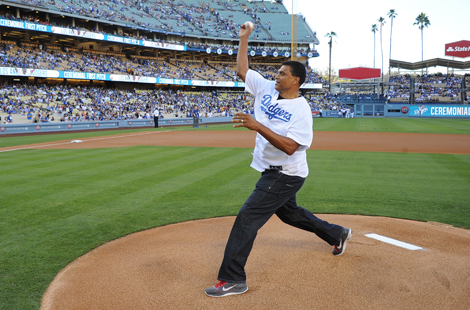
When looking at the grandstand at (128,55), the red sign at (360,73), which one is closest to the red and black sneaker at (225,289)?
the grandstand at (128,55)

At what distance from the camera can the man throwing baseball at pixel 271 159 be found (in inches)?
131

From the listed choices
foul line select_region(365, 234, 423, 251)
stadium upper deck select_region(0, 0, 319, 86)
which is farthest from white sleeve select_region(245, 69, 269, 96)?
stadium upper deck select_region(0, 0, 319, 86)

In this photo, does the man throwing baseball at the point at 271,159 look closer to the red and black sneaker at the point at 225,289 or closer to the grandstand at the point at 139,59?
the red and black sneaker at the point at 225,289

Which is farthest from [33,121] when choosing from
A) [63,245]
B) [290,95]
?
[290,95]

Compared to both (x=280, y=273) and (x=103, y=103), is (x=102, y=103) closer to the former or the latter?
(x=103, y=103)

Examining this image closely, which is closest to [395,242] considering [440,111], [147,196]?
[147,196]

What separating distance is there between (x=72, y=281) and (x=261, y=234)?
251 centimetres

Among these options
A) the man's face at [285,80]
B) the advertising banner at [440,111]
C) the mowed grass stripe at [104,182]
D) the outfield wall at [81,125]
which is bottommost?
the mowed grass stripe at [104,182]

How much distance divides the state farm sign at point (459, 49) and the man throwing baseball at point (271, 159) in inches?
2748

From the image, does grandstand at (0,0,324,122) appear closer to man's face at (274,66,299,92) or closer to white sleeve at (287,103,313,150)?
man's face at (274,66,299,92)

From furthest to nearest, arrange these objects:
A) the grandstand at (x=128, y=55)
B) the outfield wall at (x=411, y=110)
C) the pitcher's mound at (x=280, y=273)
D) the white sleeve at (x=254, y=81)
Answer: the outfield wall at (x=411, y=110) → the grandstand at (x=128, y=55) → the white sleeve at (x=254, y=81) → the pitcher's mound at (x=280, y=273)

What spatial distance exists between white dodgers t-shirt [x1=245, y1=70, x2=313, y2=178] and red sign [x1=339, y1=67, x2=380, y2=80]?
6677cm

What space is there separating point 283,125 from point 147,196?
480 centimetres

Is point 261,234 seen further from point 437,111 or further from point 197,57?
point 197,57
